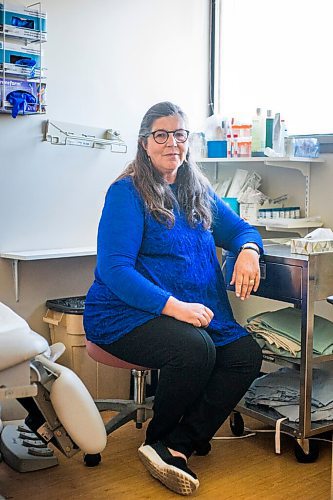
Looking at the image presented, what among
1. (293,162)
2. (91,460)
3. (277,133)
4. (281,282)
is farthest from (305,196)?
(91,460)

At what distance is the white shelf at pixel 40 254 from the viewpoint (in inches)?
101

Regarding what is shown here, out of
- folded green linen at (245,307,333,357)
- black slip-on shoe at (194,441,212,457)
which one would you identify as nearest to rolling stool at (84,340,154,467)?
black slip-on shoe at (194,441,212,457)

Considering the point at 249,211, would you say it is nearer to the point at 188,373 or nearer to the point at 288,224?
the point at 288,224

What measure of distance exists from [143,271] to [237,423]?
2.35 feet

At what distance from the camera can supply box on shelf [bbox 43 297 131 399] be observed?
2691mm

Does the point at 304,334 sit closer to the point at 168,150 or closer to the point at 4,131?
the point at 168,150

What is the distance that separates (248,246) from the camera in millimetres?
2391

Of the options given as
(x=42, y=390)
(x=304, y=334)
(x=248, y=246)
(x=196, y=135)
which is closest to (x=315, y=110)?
(x=196, y=135)

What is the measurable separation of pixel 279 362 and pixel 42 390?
844 millimetres

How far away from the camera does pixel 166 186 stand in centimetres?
238

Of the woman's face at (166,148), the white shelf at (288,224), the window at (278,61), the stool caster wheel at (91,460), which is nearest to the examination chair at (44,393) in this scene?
the stool caster wheel at (91,460)

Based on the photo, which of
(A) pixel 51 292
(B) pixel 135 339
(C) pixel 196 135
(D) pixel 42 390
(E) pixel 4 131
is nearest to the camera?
(D) pixel 42 390

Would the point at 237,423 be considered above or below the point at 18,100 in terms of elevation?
below

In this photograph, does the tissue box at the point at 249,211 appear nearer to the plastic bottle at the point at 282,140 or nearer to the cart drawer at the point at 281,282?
the plastic bottle at the point at 282,140
